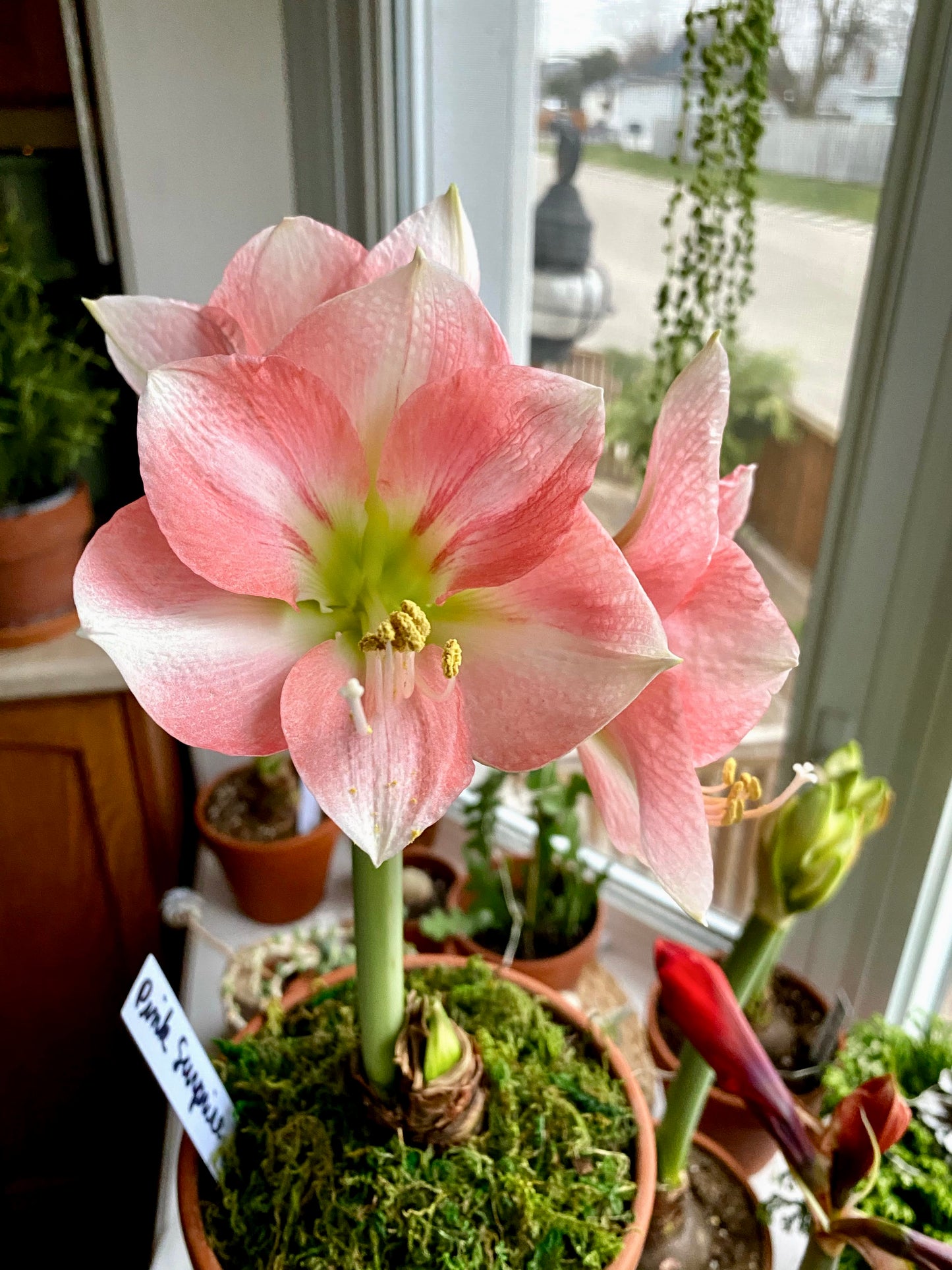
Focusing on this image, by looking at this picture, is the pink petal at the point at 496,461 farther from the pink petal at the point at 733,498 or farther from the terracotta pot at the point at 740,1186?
the terracotta pot at the point at 740,1186

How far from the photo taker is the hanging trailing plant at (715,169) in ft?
2.51

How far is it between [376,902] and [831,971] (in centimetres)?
64

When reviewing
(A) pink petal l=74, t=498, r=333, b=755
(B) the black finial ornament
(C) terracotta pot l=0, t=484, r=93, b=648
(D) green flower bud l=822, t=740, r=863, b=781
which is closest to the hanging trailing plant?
(B) the black finial ornament

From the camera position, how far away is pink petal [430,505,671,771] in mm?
407

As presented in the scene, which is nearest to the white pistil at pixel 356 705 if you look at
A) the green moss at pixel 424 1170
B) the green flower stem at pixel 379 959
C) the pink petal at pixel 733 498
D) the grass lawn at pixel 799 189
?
the green flower stem at pixel 379 959

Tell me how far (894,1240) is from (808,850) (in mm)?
221

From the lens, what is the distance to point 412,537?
450mm

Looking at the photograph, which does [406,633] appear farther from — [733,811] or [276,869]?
[276,869]

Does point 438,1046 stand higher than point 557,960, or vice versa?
point 438,1046

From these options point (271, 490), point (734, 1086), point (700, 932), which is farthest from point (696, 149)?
A: point (700, 932)

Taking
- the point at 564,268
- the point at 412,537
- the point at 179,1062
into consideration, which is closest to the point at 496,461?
the point at 412,537

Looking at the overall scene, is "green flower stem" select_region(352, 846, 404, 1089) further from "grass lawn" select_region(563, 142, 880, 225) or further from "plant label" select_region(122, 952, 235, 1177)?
"grass lawn" select_region(563, 142, 880, 225)

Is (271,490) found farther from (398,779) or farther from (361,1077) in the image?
(361,1077)

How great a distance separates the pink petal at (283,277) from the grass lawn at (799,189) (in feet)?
1.76
